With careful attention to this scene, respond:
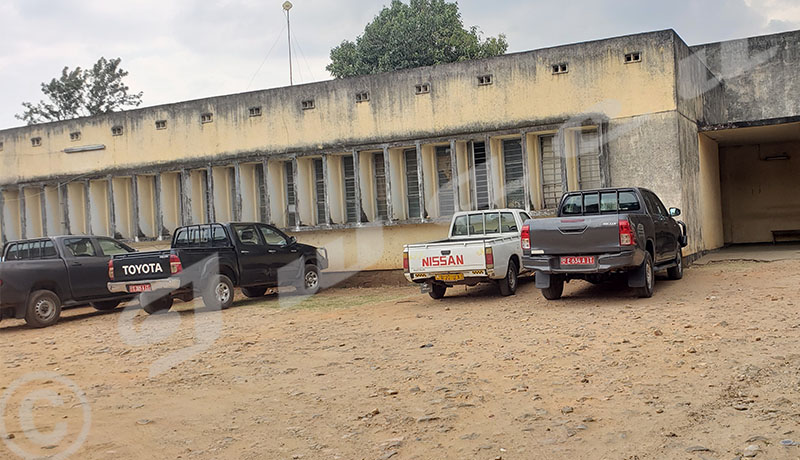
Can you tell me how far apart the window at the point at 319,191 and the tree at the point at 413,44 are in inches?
755

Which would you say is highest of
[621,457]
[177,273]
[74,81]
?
[74,81]

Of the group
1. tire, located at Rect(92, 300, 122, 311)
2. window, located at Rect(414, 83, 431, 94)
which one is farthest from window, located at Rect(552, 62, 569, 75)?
tire, located at Rect(92, 300, 122, 311)

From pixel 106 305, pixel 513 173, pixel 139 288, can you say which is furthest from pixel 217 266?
pixel 513 173

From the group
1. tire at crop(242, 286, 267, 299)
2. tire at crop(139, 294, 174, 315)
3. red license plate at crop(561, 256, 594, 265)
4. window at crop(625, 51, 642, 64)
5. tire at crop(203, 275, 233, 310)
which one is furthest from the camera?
tire at crop(242, 286, 267, 299)

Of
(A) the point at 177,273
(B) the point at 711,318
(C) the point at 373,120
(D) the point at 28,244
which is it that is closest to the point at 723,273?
(B) the point at 711,318

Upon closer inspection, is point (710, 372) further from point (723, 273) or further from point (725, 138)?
point (725, 138)

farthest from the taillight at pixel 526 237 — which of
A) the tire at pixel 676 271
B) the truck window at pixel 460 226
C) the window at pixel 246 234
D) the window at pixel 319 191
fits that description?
the window at pixel 319 191

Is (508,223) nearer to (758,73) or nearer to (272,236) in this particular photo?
(272,236)

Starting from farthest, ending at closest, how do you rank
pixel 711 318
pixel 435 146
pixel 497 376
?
pixel 435 146 → pixel 711 318 → pixel 497 376

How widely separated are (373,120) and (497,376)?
11876 millimetres

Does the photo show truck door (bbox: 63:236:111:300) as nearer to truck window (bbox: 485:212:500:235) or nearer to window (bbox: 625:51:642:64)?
truck window (bbox: 485:212:500:235)

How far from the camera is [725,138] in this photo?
20188 mm

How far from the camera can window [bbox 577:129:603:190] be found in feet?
53.5

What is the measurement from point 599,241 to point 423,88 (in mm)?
7776
